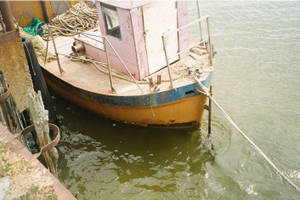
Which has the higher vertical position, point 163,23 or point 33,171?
point 163,23

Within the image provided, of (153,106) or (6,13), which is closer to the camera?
(6,13)

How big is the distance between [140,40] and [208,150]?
3.09 m

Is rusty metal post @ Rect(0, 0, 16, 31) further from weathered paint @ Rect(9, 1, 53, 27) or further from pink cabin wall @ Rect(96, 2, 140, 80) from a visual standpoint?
weathered paint @ Rect(9, 1, 53, 27)

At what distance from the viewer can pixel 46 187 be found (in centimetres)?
327

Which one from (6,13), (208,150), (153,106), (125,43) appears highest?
(6,13)

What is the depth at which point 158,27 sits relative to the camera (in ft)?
22.9

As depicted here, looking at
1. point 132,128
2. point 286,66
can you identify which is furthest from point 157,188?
point 286,66

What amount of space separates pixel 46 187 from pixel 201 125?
17.6ft

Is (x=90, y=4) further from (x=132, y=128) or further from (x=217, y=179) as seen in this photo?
(x=217, y=179)

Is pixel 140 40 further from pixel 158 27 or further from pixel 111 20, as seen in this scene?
pixel 111 20

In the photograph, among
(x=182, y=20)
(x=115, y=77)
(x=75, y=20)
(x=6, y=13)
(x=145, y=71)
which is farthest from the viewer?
(x=75, y=20)

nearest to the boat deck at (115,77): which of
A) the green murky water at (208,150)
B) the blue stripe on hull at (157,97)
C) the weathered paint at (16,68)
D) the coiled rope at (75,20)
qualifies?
the blue stripe on hull at (157,97)

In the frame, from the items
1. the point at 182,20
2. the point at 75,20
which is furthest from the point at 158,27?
the point at 75,20

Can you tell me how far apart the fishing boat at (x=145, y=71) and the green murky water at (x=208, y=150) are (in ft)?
1.96
